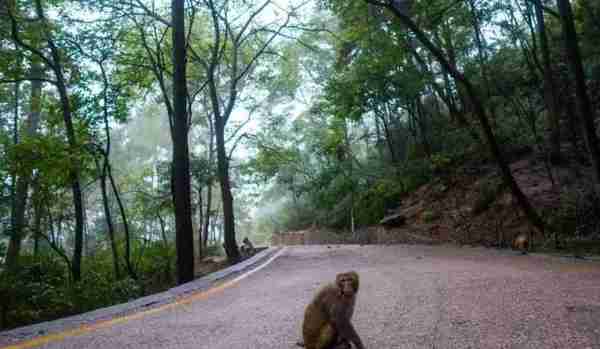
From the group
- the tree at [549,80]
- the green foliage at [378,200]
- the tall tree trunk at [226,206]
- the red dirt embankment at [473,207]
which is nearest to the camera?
the tree at [549,80]

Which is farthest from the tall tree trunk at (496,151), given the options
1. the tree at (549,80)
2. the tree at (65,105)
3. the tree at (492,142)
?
the tree at (65,105)

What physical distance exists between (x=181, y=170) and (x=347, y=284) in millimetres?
6238

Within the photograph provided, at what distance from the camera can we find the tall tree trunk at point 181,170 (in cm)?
767

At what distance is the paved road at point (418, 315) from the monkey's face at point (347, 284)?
0.63 meters

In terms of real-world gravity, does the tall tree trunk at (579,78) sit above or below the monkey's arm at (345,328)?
above

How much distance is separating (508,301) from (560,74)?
45.1 ft

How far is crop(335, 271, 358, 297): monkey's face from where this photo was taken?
2.33m

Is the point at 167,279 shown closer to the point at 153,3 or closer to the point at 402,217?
the point at 153,3

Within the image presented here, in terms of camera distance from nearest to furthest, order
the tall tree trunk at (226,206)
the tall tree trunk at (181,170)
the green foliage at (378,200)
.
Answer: the tall tree trunk at (181,170) < the tall tree trunk at (226,206) < the green foliage at (378,200)

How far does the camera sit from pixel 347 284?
92.3 inches

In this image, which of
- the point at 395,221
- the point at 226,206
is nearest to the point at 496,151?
the point at 395,221

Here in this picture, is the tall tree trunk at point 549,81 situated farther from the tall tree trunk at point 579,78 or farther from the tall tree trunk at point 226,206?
the tall tree trunk at point 226,206

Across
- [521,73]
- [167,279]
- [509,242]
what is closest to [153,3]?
[167,279]

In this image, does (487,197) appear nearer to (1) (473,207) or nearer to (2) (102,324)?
(1) (473,207)
